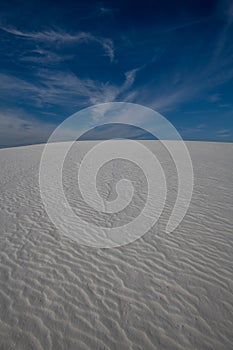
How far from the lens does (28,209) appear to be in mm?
8562

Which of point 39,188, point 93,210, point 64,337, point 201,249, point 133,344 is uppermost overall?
point 39,188

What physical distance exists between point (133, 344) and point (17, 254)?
12.2ft

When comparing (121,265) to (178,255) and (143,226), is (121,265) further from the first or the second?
(143,226)

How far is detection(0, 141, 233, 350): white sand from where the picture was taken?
3549mm

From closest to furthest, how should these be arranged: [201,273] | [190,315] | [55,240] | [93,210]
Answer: [190,315] < [201,273] < [55,240] < [93,210]

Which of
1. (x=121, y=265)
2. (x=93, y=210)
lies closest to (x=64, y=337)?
(x=121, y=265)

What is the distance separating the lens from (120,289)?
14.8 ft

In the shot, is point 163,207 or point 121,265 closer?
point 121,265

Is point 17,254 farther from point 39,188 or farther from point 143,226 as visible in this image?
point 39,188

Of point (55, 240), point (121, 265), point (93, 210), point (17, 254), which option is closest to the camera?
point (121, 265)

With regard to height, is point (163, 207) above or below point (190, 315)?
above

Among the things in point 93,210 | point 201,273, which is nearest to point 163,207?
point 93,210

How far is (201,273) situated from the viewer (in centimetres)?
484

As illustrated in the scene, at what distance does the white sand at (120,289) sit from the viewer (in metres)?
3.55
